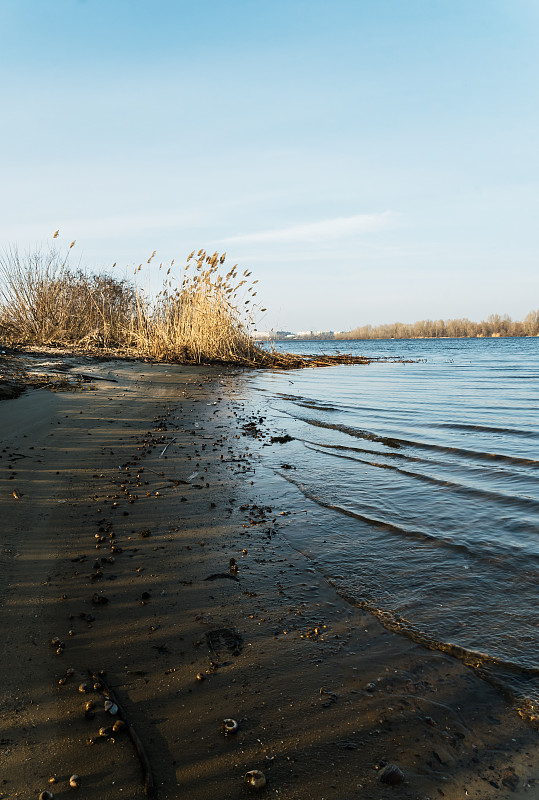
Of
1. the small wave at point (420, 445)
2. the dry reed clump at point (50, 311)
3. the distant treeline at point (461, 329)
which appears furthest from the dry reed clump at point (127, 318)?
the distant treeline at point (461, 329)

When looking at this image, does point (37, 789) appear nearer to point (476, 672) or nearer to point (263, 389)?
→ point (476, 672)

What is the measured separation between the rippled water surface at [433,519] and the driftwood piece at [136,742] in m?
1.49

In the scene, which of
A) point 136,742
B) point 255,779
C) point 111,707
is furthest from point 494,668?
point 111,707

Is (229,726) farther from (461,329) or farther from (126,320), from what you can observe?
(461,329)

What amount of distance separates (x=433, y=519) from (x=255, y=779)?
3.04 metres

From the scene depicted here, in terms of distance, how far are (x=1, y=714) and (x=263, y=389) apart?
12.1 m

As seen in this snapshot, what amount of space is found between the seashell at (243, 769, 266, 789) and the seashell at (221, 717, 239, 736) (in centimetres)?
19

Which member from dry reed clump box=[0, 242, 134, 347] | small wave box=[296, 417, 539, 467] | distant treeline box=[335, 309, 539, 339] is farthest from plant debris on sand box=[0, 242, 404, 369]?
distant treeline box=[335, 309, 539, 339]

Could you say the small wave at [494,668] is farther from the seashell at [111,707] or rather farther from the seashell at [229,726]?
the seashell at [111,707]

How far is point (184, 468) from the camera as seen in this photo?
537cm

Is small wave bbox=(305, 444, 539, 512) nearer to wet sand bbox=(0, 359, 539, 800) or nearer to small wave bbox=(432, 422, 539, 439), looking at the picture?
wet sand bbox=(0, 359, 539, 800)

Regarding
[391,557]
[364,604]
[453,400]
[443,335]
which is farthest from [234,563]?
[443,335]

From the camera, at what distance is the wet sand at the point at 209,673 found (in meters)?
1.68

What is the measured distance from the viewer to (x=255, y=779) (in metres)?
1.62
